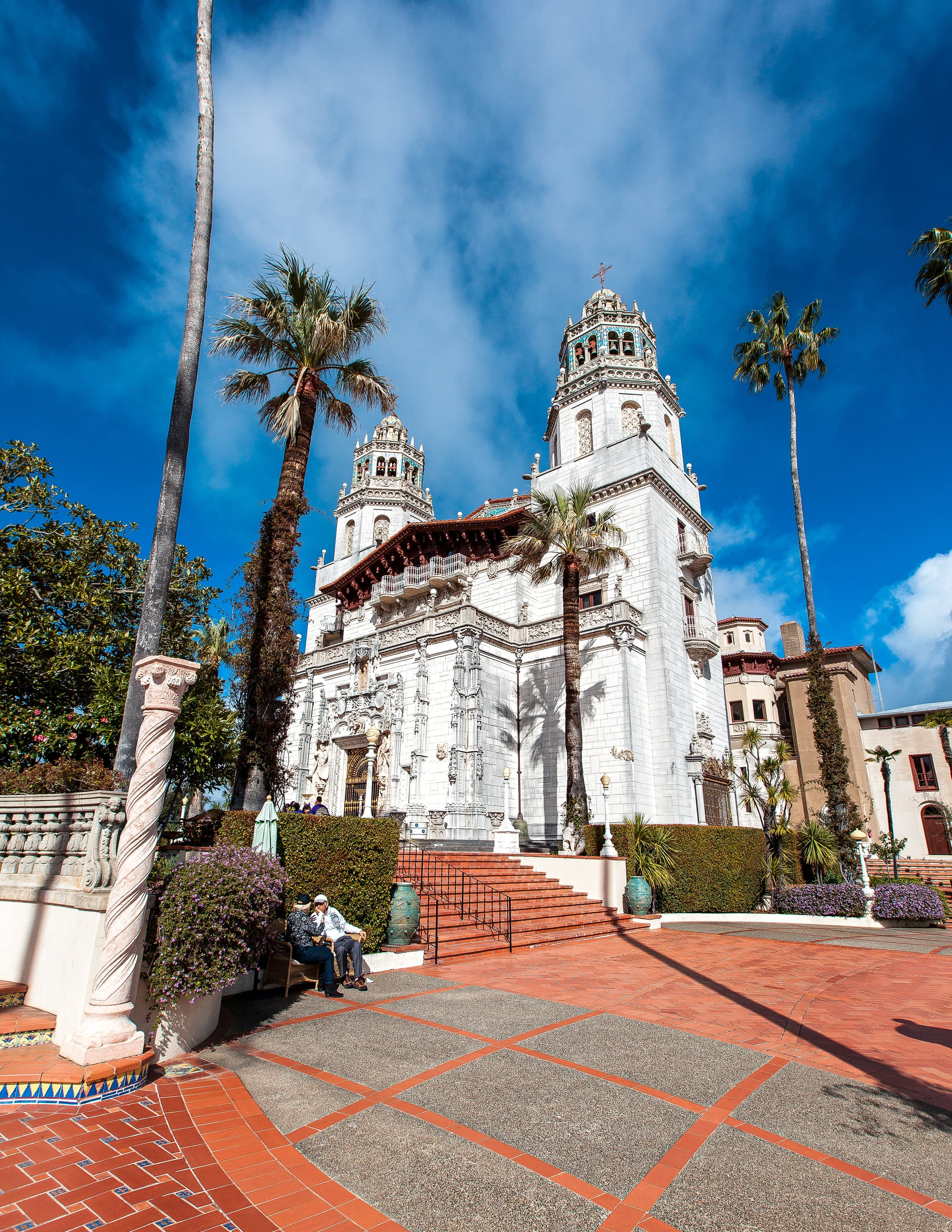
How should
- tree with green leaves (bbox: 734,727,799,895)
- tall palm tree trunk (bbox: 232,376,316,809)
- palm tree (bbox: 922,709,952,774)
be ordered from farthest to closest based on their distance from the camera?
palm tree (bbox: 922,709,952,774), tree with green leaves (bbox: 734,727,799,895), tall palm tree trunk (bbox: 232,376,316,809)

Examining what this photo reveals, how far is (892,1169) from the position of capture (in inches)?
159

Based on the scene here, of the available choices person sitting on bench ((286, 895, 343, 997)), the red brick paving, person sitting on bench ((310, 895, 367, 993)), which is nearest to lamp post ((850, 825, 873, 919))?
the red brick paving

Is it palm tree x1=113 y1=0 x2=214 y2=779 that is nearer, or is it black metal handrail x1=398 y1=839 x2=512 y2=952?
palm tree x1=113 y1=0 x2=214 y2=779

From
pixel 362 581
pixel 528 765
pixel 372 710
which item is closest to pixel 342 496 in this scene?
pixel 362 581

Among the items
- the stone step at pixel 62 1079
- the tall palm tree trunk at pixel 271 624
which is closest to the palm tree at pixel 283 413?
the tall palm tree trunk at pixel 271 624

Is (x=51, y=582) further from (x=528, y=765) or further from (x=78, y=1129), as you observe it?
(x=528, y=765)

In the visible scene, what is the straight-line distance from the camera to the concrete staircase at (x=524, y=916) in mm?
12359

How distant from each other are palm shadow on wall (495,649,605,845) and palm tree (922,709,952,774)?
22.5 metres

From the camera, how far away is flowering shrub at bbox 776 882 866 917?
1908 cm

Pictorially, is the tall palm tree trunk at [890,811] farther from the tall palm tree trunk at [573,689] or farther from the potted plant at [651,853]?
the tall palm tree trunk at [573,689]

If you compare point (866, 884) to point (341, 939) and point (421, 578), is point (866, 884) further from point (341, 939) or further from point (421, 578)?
point (421, 578)

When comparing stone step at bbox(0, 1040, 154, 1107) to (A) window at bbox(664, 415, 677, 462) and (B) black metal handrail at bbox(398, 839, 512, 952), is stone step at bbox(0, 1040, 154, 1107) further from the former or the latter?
(A) window at bbox(664, 415, 677, 462)

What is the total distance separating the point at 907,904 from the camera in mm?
18047

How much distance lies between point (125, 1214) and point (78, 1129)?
49.3 inches
